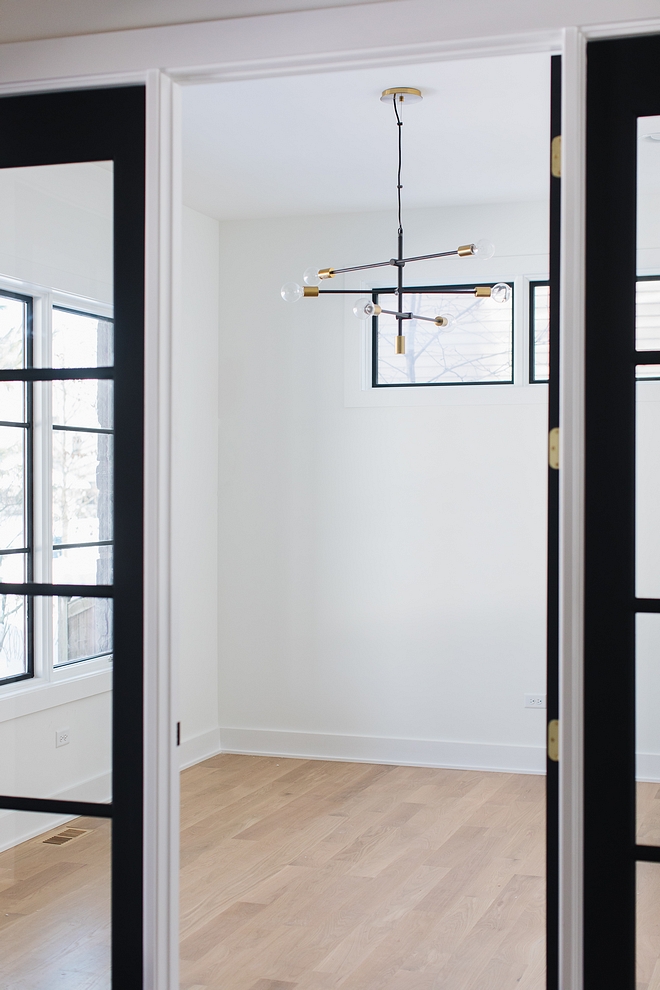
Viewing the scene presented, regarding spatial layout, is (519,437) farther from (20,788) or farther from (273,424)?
(20,788)

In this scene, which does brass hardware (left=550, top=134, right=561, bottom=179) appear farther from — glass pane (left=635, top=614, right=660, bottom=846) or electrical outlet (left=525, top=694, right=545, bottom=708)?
electrical outlet (left=525, top=694, right=545, bottom=708)

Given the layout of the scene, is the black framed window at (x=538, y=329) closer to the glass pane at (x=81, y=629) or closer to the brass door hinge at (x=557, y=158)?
the brass door hinge at (x=557, y=158)

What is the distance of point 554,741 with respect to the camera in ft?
6.84

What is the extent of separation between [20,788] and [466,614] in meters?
3.43

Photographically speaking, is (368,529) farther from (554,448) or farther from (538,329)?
(554,448)

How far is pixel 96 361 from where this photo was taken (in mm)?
2324

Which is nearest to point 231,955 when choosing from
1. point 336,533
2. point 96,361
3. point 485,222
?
point 96,361

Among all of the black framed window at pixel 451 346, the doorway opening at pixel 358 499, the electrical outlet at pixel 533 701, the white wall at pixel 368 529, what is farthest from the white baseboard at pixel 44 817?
the black framed window at pixel 451 346

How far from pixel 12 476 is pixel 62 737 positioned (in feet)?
2.05

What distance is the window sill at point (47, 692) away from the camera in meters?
2.30

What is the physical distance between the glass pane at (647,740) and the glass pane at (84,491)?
3.96ft

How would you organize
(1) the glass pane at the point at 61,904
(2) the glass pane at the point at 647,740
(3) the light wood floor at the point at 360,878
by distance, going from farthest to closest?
(3) the light wood floor at the point at 360,878 → (1) the glass pane at the point at 61,904 → (2) the glass pane at the point at 647,740

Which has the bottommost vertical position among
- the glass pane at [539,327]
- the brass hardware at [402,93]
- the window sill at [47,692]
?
the window sill at [47,692]

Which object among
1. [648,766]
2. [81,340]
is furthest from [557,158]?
[648,766]
